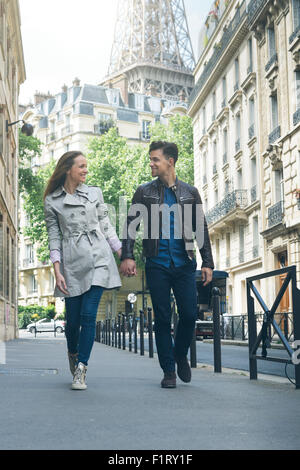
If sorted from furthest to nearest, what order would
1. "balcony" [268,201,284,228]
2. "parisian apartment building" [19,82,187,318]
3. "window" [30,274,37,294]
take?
"window" [30,274,37,294], "parisian apartment building" [19,82,187,318], "balcony" [268,201,284,228]

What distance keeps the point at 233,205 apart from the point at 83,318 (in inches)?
1264

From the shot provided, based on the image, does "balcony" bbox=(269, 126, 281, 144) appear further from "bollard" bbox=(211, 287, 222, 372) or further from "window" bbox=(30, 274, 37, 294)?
"window" bbox=(30, 274, 37, 294)

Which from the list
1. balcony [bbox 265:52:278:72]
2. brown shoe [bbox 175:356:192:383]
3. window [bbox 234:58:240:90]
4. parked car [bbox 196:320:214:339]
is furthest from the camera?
window [bbox 234:58:240:90]

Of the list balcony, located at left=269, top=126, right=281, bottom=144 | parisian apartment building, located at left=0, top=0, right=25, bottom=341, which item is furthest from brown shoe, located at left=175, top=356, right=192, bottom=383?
balcony, located at left=269, top=126, right=281, bottom=144

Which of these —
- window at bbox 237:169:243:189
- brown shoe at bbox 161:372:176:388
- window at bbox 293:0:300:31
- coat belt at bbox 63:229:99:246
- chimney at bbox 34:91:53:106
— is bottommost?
brown shoe at bbox 161:372:176:388

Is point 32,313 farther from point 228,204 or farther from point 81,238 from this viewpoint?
point 81,238

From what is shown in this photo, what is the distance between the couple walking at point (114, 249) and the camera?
5707mm

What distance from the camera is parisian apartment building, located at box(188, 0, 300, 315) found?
90.7ft

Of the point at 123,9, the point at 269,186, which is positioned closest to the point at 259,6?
the point at 269,186

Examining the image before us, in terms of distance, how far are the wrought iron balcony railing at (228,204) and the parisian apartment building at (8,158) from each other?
12.0 metres

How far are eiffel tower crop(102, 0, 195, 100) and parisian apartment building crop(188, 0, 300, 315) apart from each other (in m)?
66.7

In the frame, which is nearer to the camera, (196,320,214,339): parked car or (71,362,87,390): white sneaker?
(71,362,87,390): white sneaker

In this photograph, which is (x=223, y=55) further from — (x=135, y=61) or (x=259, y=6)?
(x=135, y=61)

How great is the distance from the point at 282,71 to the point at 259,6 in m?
4.43
